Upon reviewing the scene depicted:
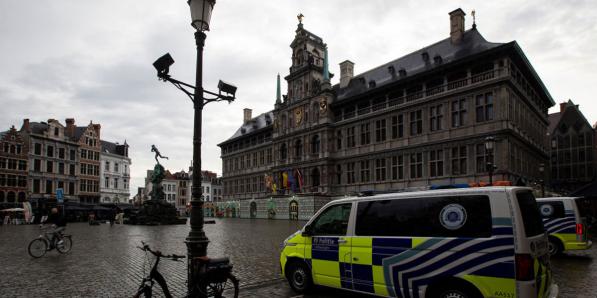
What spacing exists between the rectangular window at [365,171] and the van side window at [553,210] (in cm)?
2740

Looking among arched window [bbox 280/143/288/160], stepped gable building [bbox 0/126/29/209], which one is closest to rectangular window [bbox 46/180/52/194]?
stepped gable building [bbox 0/126/29/209]

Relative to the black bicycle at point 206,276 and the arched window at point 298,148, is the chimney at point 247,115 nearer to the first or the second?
the arched window at point 298,148

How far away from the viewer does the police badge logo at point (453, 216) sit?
6.01 meters

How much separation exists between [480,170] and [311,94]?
23261mm

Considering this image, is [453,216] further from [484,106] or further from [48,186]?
[48,186]

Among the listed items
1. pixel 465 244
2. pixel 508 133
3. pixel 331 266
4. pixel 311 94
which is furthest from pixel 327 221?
pixel 311 94

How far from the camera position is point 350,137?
44281mm

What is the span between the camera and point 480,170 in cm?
3156

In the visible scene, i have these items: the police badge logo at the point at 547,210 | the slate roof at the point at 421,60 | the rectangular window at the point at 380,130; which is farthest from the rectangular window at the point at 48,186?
the police badge logo at the point at 547,210

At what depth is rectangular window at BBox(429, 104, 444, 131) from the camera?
114 ft

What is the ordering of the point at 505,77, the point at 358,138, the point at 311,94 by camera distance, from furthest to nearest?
the point at 311,94 < the point at 358,138 < the point at 505,77

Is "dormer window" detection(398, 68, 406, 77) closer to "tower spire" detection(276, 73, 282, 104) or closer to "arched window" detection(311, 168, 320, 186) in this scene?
"arched window" detection(311, 168, 320, 186)

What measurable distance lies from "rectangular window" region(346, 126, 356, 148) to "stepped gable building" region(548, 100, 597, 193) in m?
33.8

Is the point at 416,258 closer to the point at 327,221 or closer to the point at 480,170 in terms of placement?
the point at 327,221
